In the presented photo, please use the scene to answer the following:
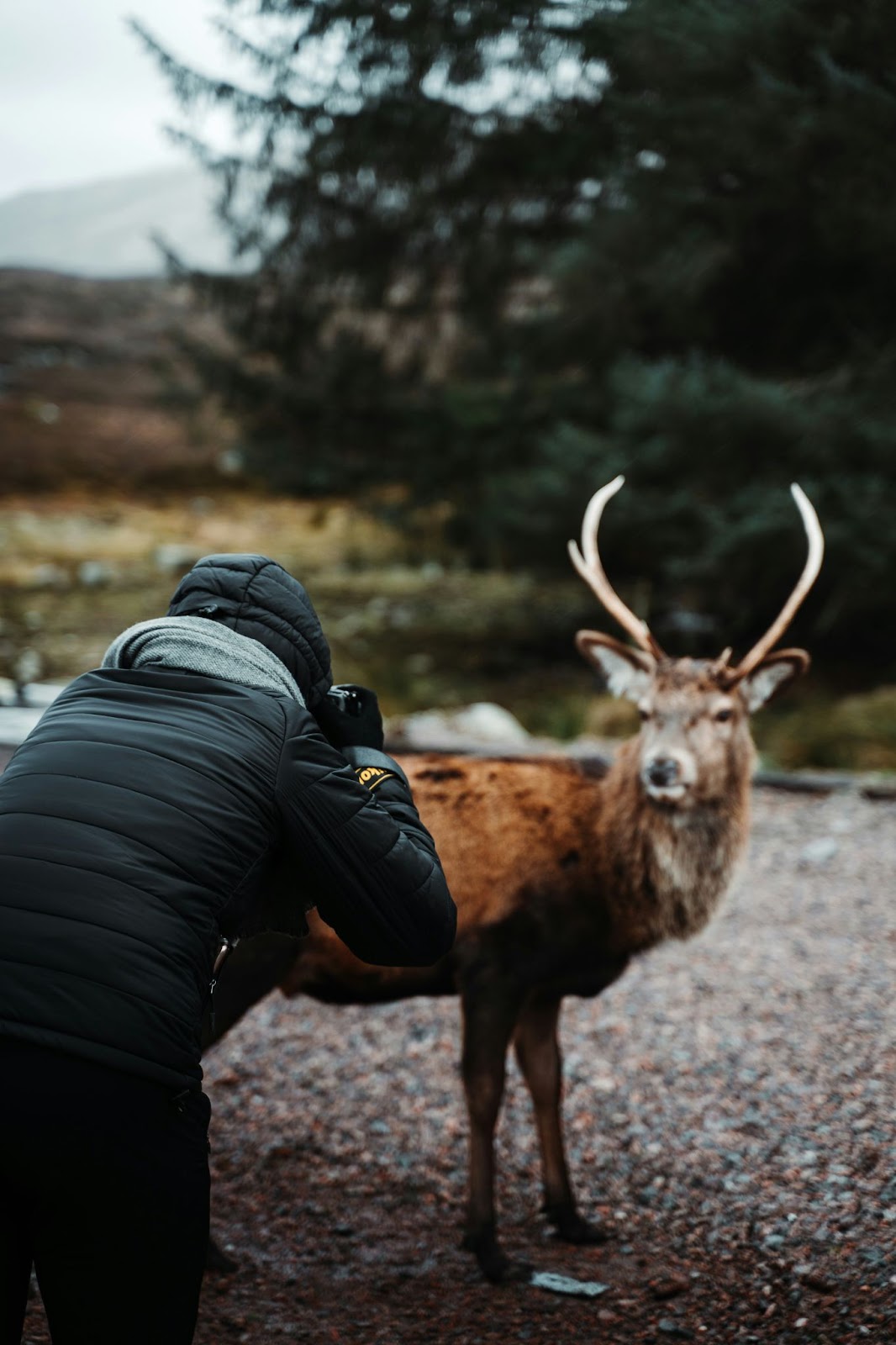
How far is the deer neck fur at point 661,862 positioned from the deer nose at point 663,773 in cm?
12

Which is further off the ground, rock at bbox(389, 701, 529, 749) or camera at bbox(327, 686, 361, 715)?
rock at bbox(389, 701, 529, 749)

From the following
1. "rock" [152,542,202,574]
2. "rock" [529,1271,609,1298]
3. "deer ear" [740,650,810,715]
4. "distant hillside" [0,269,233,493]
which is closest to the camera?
"rock" [529,1271,609,1298]

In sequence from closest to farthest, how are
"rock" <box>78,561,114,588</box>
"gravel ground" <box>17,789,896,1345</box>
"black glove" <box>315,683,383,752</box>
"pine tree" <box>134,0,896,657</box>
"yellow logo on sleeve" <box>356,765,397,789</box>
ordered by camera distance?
"yellow logo on sleeve" <box>356,765,397,789</box> < "black glove" <box>315,683,383,752</box> < "gravel ground" <box>17,789,896,1345</box> < "pine tree" <box>134,0,896,657</box> < "rock" <box>78,561,114,588</box>

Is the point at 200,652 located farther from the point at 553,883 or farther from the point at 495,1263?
the point at 495,1263

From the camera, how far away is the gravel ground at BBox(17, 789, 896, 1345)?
2885 mm

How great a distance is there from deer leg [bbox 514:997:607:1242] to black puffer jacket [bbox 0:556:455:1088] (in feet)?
4.79

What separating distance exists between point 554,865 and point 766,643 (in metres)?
0.97

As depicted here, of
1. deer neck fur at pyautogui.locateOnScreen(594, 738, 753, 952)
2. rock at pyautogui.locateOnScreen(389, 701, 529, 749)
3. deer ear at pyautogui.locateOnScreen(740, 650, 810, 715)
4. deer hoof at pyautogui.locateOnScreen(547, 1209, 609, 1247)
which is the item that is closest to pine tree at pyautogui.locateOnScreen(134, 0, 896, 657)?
rock at pyautogui.locateOnScreen(389, 701, 529, 749)

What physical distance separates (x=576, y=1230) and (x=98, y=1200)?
201 cm

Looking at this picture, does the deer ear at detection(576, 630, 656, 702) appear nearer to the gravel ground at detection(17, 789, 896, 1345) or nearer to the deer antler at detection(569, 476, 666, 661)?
the deer antler at detection(569, 476, 666, 661)

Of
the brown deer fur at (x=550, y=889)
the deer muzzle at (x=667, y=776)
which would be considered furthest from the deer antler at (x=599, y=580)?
the deer muzzle at (x=667, y=776)

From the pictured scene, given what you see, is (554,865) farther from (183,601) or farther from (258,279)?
(258,279)

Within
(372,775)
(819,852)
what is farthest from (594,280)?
(372,775)

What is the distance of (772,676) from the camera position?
11.9 ft
